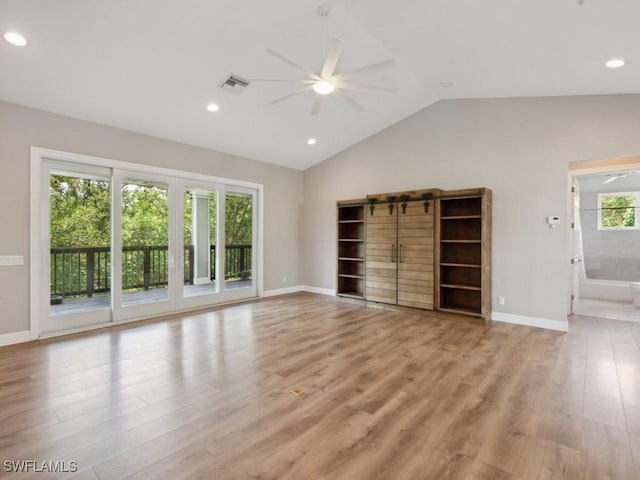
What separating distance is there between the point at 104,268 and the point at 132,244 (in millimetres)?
505

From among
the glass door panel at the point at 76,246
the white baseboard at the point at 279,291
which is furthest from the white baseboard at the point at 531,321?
the glass door panel at the point at 76,246

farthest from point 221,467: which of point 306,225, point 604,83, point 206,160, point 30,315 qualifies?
point 306,225

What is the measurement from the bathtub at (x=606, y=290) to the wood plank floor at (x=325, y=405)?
3.02 meters

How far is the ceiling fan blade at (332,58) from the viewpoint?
8.86 ft

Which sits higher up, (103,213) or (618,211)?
(618,211)

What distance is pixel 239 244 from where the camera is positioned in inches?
257

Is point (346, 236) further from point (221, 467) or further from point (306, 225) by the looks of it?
point (221, 467)

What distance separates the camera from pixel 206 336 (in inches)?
164

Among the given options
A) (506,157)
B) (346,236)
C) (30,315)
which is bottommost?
(30,315)

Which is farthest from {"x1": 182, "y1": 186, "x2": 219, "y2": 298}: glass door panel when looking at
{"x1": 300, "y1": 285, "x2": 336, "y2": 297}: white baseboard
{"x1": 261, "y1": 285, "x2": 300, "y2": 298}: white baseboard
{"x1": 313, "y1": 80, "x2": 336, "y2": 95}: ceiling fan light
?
{"x1": 313, "y1": 80, "x2": 336, "y2": 95}: ceiling fan light

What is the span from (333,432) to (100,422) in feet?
5.32

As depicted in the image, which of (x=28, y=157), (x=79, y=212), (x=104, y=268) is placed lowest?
(x=104, y=268)

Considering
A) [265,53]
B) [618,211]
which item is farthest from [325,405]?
[618,211]

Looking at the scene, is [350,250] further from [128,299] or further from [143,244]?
[128,299]
